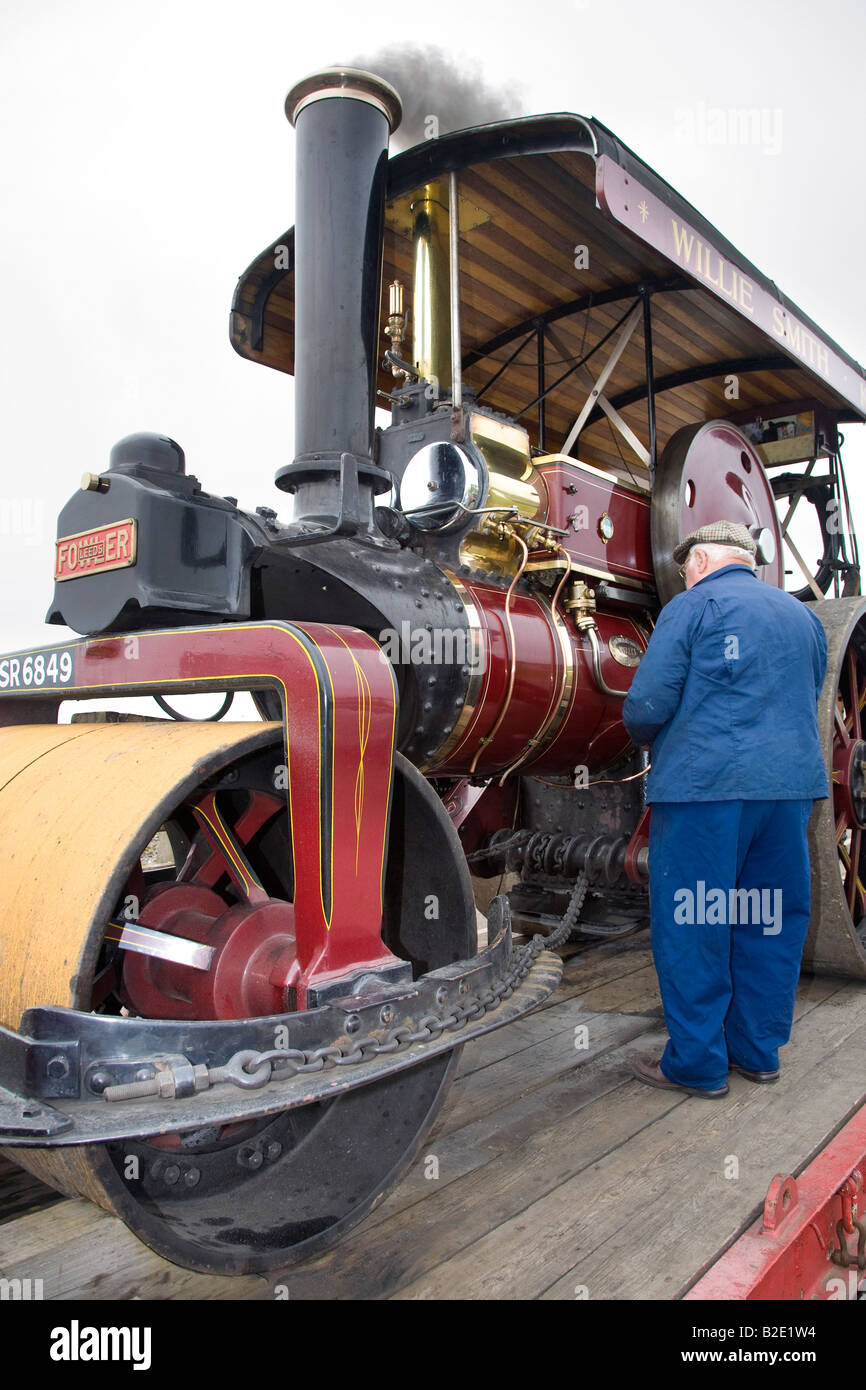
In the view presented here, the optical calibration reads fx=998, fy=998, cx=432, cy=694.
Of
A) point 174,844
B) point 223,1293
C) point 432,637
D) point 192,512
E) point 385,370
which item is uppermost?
point 385,370

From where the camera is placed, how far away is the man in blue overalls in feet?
7.29

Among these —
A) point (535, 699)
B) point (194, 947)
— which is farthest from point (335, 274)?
point (194, 947)

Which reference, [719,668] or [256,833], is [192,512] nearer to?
[256,833]

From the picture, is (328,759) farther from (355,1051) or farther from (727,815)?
(727,815)

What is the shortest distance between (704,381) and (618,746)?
1.73m

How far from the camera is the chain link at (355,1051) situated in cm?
115

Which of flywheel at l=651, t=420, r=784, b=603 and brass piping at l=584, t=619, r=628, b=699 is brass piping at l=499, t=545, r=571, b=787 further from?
flywheel at l=651, t=420, r=784, b=603

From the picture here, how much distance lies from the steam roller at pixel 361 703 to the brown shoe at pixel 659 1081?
2.12ft

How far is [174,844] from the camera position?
2.22 meters

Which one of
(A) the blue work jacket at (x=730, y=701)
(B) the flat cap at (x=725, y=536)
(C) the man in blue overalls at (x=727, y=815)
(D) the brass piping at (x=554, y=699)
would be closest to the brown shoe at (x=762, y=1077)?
(C) the man in blue overalls at (x=727, y=815)

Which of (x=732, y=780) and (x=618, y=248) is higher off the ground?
(x=618, y=248)

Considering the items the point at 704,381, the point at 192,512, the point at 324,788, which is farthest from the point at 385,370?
the point at 324,788

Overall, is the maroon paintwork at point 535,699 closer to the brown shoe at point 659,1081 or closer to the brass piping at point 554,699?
the brass piping at point 554,699

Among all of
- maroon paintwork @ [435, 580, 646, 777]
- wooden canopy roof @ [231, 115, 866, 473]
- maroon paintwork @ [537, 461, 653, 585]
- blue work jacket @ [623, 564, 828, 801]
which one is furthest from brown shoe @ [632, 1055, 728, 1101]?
wooden canopy roof @ [231, 115, 866, 473]
